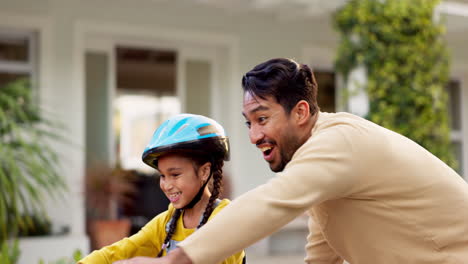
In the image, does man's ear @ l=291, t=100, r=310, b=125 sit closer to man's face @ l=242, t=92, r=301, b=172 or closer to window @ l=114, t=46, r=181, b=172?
man's face @ l=242, t=92, r=301, b=172

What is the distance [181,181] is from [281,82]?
1.28ft

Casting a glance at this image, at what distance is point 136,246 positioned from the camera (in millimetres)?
1535

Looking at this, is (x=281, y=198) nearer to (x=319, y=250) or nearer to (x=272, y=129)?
(x=272, y=129)

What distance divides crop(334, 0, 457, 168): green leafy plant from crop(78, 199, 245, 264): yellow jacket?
4465mm

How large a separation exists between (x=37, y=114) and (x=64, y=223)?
144 cm

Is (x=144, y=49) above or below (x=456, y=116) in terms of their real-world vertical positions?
above

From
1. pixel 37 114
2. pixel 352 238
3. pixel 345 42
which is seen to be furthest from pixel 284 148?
pixel 345 42

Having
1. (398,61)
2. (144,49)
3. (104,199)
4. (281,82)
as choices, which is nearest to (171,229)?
(281,82)

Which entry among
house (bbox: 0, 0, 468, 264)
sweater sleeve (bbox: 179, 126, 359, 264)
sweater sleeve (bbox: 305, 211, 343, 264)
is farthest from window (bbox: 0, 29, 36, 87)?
sweater sleeve (bbox: 179, 126, 359, 264)

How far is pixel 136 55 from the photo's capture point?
9.90 metres

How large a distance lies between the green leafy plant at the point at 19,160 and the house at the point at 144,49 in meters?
0.70

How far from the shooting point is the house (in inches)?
229

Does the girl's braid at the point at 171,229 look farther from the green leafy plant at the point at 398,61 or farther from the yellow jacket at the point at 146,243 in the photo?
the green leafy plant at the point at 398,61

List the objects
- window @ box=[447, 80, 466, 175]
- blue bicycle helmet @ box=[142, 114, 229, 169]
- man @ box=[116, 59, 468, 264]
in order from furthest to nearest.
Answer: window @ box=[447, 80, 466, 175], blue bicycle helmet @ box=[142, 114, 229, 169], man @ box=[116, 59, 468, 264]
